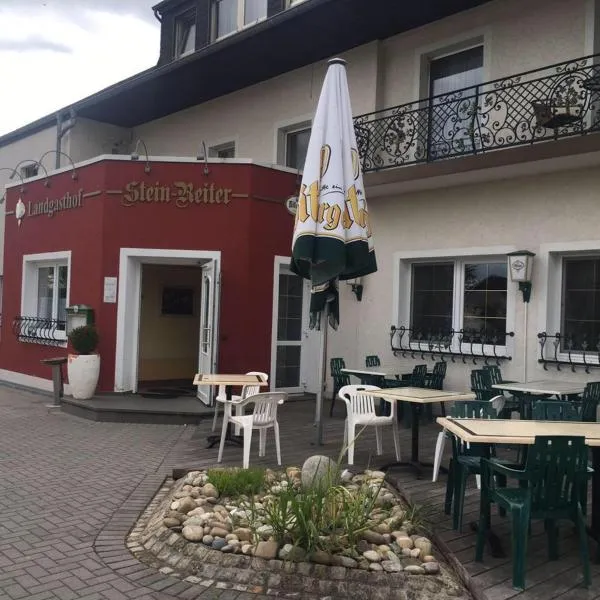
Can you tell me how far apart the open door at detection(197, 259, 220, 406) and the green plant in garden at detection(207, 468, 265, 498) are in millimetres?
4151

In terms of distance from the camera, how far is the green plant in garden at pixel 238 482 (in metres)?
4.98

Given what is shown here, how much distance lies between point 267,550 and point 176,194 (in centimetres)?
737

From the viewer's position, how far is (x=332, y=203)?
6.09 meters

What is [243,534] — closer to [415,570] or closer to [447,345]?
[415,570]

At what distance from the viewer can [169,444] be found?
7.51 metres

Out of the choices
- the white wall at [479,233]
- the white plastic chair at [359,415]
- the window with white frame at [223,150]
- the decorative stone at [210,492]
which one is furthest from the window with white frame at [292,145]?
the decorative stone at [210,492]

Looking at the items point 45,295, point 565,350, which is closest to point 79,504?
point 565,350

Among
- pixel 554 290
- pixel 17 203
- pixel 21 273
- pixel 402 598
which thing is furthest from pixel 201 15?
pixel 402 598

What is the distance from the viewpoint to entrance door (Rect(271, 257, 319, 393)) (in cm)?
1063

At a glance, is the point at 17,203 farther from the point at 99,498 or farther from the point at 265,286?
the point at 99,498

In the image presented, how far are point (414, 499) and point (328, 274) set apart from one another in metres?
2.25

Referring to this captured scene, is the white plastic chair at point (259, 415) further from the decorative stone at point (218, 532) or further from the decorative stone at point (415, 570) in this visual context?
the decorative stone at point (415, 570)

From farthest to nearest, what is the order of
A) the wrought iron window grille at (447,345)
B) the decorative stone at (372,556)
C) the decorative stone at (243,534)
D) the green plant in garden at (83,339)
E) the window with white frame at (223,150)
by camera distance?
the window with white frame at (223,150)
the green plant in garden at (83,339)
the wrought iron window grille at (447,345)
the decorative stone at (243,534)
the decorative stone at (372,556)

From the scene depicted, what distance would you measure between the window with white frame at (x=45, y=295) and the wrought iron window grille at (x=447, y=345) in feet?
19.7
